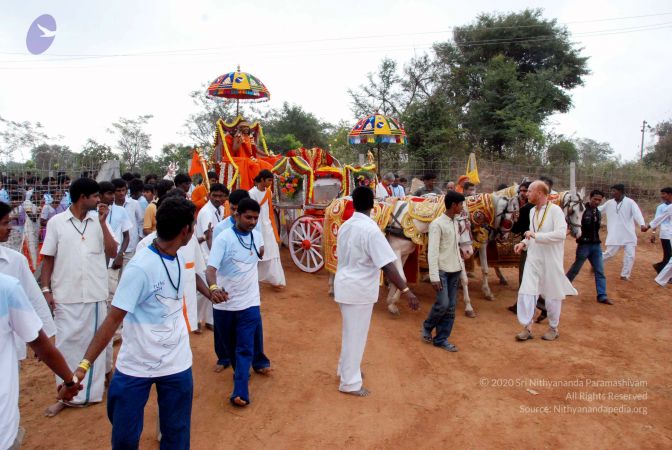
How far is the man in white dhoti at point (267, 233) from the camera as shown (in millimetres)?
7016

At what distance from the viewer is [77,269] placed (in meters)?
3.90

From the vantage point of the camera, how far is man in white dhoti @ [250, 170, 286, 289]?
702cm

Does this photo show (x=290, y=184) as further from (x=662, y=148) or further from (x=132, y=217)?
(x=662, y=148)

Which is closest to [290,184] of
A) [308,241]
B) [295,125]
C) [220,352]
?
[308,241]

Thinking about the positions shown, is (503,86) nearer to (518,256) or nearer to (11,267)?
(518,256)

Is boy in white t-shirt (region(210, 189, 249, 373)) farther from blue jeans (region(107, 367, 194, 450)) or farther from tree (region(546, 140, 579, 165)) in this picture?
tree (region(546, 140, 579, 165))

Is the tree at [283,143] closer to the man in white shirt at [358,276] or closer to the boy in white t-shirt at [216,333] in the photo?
the boy in white t-shirt at [216,333]

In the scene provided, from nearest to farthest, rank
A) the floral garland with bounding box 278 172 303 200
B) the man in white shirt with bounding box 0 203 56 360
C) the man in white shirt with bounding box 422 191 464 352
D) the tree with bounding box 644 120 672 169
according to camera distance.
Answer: the man in white shirt with bounding box 0 203 56 360
the man in white shirt with bounding box 422 191 464 352
the floral garland with bounding box 278 172 303 200
the tree with bounding box 644 120 672 169

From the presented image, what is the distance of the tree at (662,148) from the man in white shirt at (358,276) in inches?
914

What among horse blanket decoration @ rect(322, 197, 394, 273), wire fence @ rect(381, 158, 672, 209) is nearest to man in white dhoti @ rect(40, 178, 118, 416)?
horse blanket decoration @ rect(322, 197, 394, 273)

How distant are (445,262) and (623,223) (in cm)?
555

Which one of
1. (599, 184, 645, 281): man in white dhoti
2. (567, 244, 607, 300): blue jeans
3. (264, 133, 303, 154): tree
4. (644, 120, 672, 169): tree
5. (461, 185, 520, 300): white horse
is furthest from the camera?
A: (264, 133, 303, 154): tree

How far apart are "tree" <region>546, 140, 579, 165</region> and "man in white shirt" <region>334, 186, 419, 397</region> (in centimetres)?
1672

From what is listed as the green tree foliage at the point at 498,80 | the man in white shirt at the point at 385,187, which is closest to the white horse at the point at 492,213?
the man in white shirt at the point at 385,187
